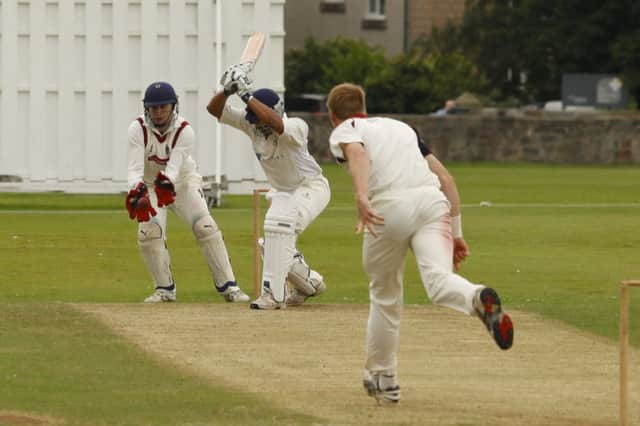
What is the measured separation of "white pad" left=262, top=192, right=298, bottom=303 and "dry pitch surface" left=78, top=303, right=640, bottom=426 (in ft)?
0.79

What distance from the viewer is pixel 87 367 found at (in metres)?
11.0

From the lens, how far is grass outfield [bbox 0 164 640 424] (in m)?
9.83

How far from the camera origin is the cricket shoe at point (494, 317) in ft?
29.4

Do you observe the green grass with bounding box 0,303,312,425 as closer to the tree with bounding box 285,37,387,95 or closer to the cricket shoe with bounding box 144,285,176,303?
the cricket shoe with bounding box 144,285,176,303

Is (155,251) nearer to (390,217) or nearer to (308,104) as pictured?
(390,217)

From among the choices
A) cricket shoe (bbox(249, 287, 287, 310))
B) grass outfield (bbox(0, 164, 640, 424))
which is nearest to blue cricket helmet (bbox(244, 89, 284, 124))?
cricket shoe (bbox(249, 287, 287, 310))

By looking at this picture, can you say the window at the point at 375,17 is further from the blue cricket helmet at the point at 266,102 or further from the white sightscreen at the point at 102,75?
the blue cricket helmet at the point at 266,102

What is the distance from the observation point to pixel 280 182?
14453mm

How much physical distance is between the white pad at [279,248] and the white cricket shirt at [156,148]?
1.06 meters

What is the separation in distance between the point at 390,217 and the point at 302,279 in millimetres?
5110

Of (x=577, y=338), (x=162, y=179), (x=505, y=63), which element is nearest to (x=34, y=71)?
(x=162, y=179)

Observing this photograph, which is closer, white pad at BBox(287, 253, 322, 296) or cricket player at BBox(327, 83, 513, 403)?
cricket player at BBox(327, 83, 513, 403)

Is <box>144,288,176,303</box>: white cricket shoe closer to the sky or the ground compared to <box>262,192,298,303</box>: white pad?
closer to the ground

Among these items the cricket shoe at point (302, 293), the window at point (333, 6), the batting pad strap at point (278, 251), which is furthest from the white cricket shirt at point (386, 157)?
the window at point (333, 6)
